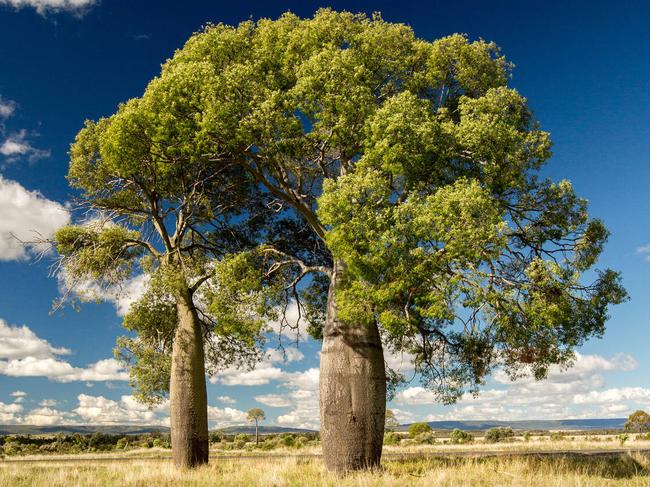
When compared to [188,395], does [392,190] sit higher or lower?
higher

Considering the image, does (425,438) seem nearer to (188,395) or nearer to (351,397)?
(188,395)

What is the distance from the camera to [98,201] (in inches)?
773

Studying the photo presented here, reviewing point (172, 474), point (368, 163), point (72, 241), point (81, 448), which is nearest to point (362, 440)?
point (172, 474)

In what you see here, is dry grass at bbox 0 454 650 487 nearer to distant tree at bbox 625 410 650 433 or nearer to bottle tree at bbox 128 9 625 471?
A: bottle tree at bbox 128 9 625 471

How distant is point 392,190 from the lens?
1480cm

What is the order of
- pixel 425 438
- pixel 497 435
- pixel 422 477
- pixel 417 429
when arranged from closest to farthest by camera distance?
1. pixel 422 477
2. pixel 425 438
3. pixel 497 435
4. pixel 417 429

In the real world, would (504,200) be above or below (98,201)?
below

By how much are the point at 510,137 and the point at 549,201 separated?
2687 mm

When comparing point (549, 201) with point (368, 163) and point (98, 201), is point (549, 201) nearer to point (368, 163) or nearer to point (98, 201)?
point (368, 163)

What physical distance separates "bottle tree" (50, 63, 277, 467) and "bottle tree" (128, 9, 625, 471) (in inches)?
40.6

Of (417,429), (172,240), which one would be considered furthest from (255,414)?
(172,240)

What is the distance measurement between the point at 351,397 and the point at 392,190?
534 cm

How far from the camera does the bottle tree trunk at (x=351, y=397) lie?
46.2ft

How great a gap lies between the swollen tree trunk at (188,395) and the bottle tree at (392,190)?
3650 millimetres
